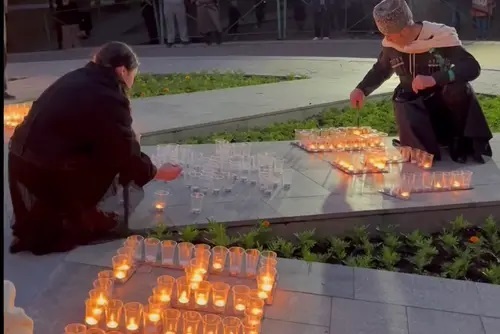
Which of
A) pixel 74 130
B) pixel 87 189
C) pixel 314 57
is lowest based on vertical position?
pixel 314 57

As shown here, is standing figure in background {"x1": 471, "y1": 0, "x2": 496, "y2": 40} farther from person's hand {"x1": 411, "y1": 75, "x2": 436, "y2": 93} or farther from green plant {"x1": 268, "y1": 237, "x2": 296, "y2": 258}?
green plant {"x1": 268, "y1": 237, "x2": 296, "y2": 258}

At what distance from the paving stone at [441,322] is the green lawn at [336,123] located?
4.02 m

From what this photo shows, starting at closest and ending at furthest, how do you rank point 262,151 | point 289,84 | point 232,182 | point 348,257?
point 348,257 → point 232,182 → point 262,151 → point 289,84

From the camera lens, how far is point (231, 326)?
10.3ft

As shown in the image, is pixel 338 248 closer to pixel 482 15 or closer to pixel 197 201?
pixel 197 201

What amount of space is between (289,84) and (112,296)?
7.03 m

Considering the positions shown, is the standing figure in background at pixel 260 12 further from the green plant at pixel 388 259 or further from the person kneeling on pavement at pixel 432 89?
the green plant at pixel 388 259

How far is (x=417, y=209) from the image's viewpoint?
15.9 feet

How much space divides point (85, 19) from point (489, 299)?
1533cm

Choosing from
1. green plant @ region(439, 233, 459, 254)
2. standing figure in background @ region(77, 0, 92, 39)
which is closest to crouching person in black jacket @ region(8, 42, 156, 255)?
green plant @ region(439, 233, 459, 254)

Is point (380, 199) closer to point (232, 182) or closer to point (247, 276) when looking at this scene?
point (232, 182)

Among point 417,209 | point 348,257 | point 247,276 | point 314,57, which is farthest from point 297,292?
point 314,57

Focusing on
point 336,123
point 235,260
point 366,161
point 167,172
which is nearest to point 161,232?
point 167,172

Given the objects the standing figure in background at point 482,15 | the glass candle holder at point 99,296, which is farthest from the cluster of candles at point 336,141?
the standing figure in background at point 482,15
